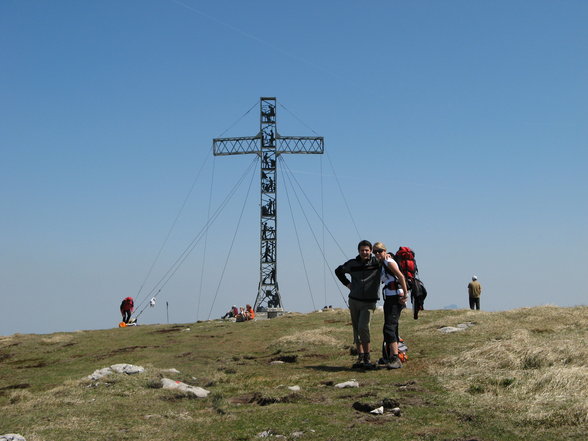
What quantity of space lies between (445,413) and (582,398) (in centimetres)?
198

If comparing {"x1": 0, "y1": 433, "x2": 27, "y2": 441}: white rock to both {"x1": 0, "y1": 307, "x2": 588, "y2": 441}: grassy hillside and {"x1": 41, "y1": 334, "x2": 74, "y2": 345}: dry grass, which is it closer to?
{"x1": 0, "y1": 307, "x2": 588, "y2": 441}: grassy hillside

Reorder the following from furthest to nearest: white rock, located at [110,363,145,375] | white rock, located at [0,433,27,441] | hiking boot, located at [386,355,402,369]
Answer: white rock, located at [110,363,145,375], hiking boot, located at [386,355,402,369], white rock, located at [0,433,27,441]

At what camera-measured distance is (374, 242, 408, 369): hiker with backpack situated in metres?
14.6

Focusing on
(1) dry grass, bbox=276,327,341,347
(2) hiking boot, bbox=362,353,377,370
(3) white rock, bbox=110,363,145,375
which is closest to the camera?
(2) hiking boot, bbox=362,353,377,370

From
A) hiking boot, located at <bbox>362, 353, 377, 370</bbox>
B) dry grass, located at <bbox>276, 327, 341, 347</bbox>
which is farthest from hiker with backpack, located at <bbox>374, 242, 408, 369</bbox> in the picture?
dry grass, located at <bbox>276, 327, 341, 347</bbox>

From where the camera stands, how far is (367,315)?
15086mm

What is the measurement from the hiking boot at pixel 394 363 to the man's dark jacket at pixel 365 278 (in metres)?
1.41

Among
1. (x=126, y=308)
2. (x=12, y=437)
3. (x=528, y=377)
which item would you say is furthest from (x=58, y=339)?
(x=528, y=377)

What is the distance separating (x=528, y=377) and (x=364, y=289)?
4592 mm

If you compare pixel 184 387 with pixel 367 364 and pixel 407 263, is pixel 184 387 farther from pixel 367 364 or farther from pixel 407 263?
pixel 407 263

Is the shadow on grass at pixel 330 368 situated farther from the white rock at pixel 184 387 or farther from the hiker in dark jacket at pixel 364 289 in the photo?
the white rock at pixel 184 387

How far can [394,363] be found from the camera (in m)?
14.7

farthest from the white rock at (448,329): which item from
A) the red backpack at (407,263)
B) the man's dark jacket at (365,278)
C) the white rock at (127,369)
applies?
the white rock at (127,369)

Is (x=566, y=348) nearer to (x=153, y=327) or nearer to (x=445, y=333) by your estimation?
(x=445, y=333)
